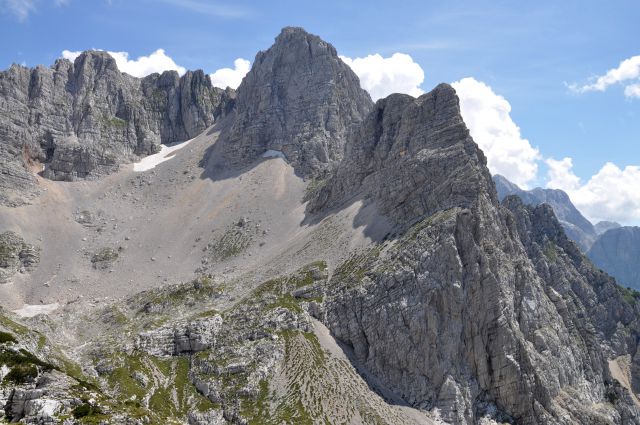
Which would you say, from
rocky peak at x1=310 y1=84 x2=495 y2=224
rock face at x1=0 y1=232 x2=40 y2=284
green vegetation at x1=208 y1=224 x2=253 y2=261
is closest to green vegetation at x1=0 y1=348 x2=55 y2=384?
rock face at x1=0 y1=232 x2=40 y2=284

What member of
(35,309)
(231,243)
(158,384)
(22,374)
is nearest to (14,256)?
(35,309)

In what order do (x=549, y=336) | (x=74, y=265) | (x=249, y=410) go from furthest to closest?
1. (x=74, y=265)
2. (x=549, y=336)
3. (x=249, y=410)

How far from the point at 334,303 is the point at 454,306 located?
24964 millimetres

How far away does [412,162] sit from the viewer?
14738 centimetres

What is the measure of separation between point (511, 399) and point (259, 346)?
52.0 metres

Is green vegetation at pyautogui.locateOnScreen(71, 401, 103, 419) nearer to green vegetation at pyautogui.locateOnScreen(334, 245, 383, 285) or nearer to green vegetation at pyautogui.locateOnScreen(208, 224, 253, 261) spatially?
green vegetation at pyautogui.locateOnScreen(334, 245, 383, 285)

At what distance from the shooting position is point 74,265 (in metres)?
158

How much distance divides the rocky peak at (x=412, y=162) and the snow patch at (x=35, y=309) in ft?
241

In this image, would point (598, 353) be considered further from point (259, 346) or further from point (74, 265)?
point (74, 265)

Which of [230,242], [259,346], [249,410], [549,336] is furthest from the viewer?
[230,242]

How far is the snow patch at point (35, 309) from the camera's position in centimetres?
13627

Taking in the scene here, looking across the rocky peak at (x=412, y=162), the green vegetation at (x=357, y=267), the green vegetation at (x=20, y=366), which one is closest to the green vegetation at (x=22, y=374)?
the green vegetation at (x=20, y=366)

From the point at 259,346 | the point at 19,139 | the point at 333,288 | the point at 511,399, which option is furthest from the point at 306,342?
Answer: the point at 19,139

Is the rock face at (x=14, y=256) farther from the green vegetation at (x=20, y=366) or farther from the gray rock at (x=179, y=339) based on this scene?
the green vegetation at (x=20, y=366)
